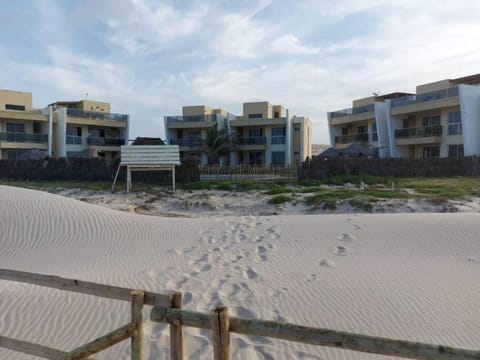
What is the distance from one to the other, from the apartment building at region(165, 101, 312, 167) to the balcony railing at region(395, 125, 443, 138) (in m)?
11.7

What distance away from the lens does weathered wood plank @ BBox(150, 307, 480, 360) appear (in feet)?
7.66

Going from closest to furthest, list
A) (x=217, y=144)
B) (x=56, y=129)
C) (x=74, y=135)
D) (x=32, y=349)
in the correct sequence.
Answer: (x=32, y=349)
(x=56, y=129)
(x=74, y=135)
(x=217, y=144)

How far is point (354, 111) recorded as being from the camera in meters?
42.3

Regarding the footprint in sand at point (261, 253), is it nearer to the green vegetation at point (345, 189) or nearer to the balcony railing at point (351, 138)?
the green vegetation at point (345, 189)

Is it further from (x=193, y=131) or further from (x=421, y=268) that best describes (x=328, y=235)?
(x=193, y=131)

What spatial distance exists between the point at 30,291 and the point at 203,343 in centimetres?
325

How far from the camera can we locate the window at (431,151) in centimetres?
3475

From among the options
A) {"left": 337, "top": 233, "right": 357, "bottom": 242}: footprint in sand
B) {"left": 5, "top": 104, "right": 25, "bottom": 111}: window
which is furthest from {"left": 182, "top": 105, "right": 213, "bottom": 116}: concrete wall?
{"left": 337, "top": 233, "right": 357, "bottom": 242}: footprint in sand

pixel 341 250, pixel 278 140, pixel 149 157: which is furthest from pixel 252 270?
pixel 278 140

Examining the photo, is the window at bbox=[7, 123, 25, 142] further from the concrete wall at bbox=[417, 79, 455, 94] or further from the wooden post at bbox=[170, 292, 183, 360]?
the wooden post at bbox=[170, 292, 183, 360]

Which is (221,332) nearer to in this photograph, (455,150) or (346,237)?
(346,237)

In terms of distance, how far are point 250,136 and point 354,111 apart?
1196cm

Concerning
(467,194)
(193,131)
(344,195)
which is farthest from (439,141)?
(193,131)

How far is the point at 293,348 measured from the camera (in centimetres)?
466
